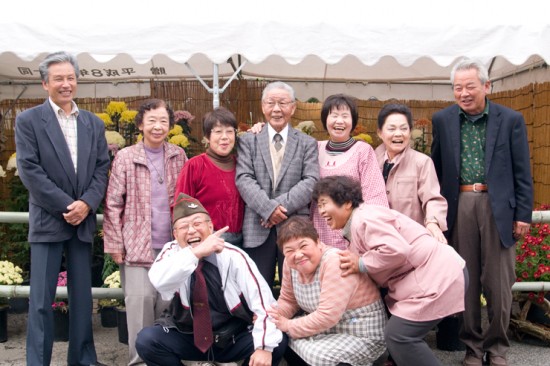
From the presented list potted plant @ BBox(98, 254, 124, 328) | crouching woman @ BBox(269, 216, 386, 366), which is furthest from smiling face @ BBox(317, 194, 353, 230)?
potted plant @ BBox(98, 254, 124, 328)

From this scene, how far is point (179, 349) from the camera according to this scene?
3.40 m

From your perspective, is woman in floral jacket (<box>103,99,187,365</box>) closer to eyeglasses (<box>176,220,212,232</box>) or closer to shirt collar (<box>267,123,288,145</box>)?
eyeglasses (<box>176,220,212,232</box>)

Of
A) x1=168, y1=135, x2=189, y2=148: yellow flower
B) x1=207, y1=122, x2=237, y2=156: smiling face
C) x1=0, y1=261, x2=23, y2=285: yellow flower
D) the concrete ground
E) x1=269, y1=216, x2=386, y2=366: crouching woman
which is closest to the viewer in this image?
x1=269, y1=216, x2=386, y2=366: crouching woman

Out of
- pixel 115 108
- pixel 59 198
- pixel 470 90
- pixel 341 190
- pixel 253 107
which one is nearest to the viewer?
pixel 341 190

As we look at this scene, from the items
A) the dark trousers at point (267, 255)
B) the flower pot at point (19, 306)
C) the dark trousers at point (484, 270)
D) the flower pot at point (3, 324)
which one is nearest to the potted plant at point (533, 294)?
the dark trousers at point (484, 270)

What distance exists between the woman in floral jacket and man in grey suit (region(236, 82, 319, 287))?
0.52 meters

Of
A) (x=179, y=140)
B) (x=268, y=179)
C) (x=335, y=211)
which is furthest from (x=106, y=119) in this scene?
(x=335, y=211)

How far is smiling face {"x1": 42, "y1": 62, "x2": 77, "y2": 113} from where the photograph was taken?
12.1 ft

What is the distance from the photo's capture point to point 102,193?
3785 millimetres

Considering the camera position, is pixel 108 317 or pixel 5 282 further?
pixel 108 317

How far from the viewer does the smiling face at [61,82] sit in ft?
12.1

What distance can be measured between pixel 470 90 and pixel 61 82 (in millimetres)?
2529

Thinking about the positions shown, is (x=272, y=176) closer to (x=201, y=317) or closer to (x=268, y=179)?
(x=268, y=179)

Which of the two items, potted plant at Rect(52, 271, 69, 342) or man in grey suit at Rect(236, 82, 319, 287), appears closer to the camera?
man in grey suit at Rect(236, 82, 319, 287)
